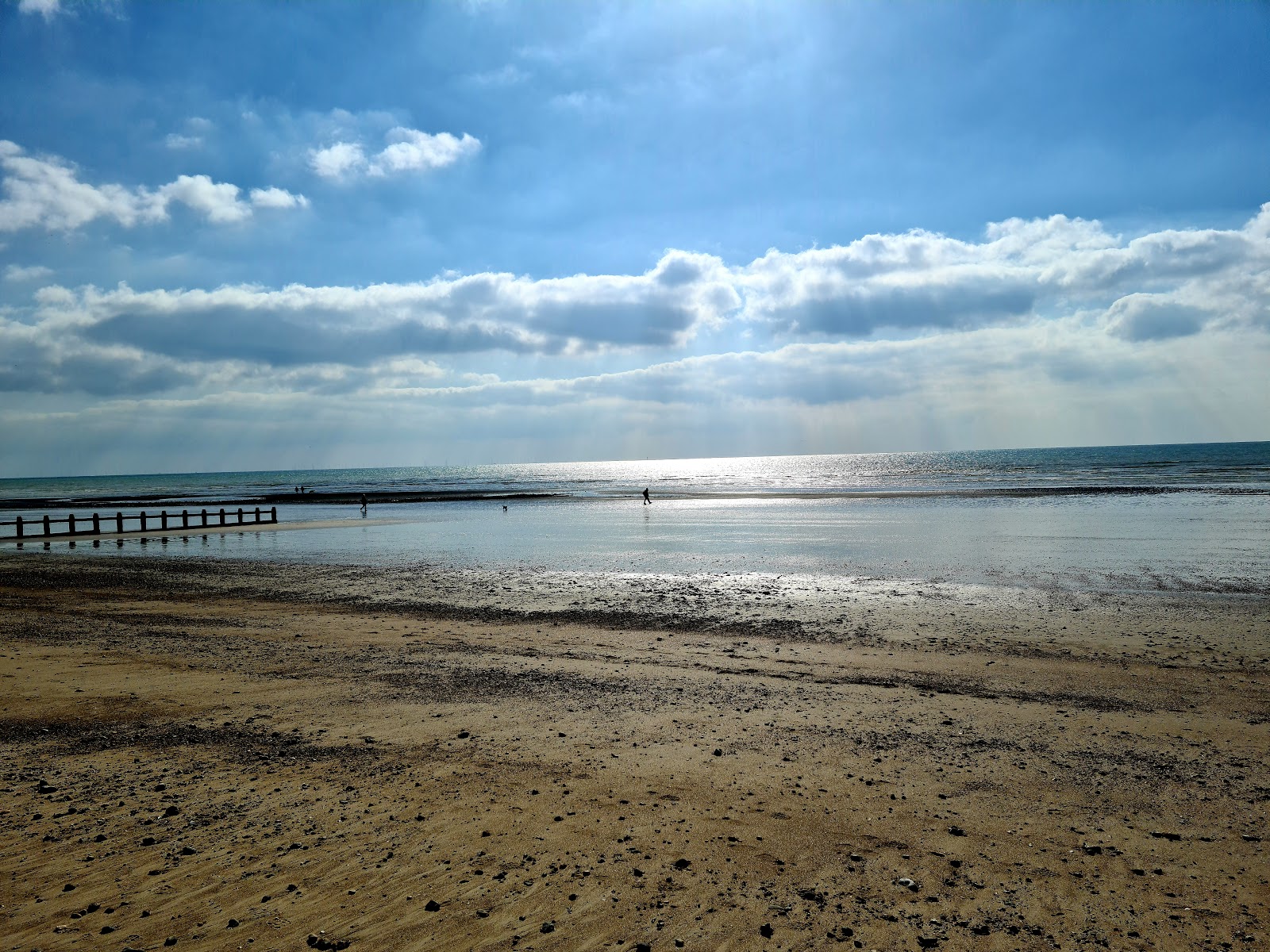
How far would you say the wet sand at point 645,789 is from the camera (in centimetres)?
484

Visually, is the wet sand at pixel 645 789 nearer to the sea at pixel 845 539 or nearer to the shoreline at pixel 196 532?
the sea at pixel 845 539

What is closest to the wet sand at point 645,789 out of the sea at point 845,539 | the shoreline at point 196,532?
the sea at point 845,539

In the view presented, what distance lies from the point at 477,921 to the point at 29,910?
2.94 m

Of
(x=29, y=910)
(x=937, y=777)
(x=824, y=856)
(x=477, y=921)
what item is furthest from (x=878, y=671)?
(x=29, y=910)

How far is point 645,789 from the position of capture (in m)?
6.74

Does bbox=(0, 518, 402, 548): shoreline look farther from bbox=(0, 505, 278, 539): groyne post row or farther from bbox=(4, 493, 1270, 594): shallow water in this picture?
bbox=(4, 493, 1270, 594): shallow water

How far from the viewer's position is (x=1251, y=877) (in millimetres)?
5191

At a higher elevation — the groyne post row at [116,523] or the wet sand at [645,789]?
the groyne post row at [116,523]

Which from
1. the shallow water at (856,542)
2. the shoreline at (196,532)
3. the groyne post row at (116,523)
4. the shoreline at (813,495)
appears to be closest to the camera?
the shallow water at (856,542)

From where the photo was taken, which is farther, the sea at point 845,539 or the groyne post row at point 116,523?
the groyne post row at point 116,523

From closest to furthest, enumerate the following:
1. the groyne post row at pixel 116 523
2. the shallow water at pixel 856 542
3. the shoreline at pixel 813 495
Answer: the shallow water at pixel 856 542 → the groyne post row at pixel 116 523 → the shoreline at pixel 813 495

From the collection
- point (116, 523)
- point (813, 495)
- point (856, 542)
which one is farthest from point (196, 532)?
point (813, 495)

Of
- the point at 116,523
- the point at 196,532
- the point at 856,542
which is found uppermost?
the point at 116,523

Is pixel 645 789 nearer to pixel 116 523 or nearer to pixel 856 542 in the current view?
pixel 856 542
